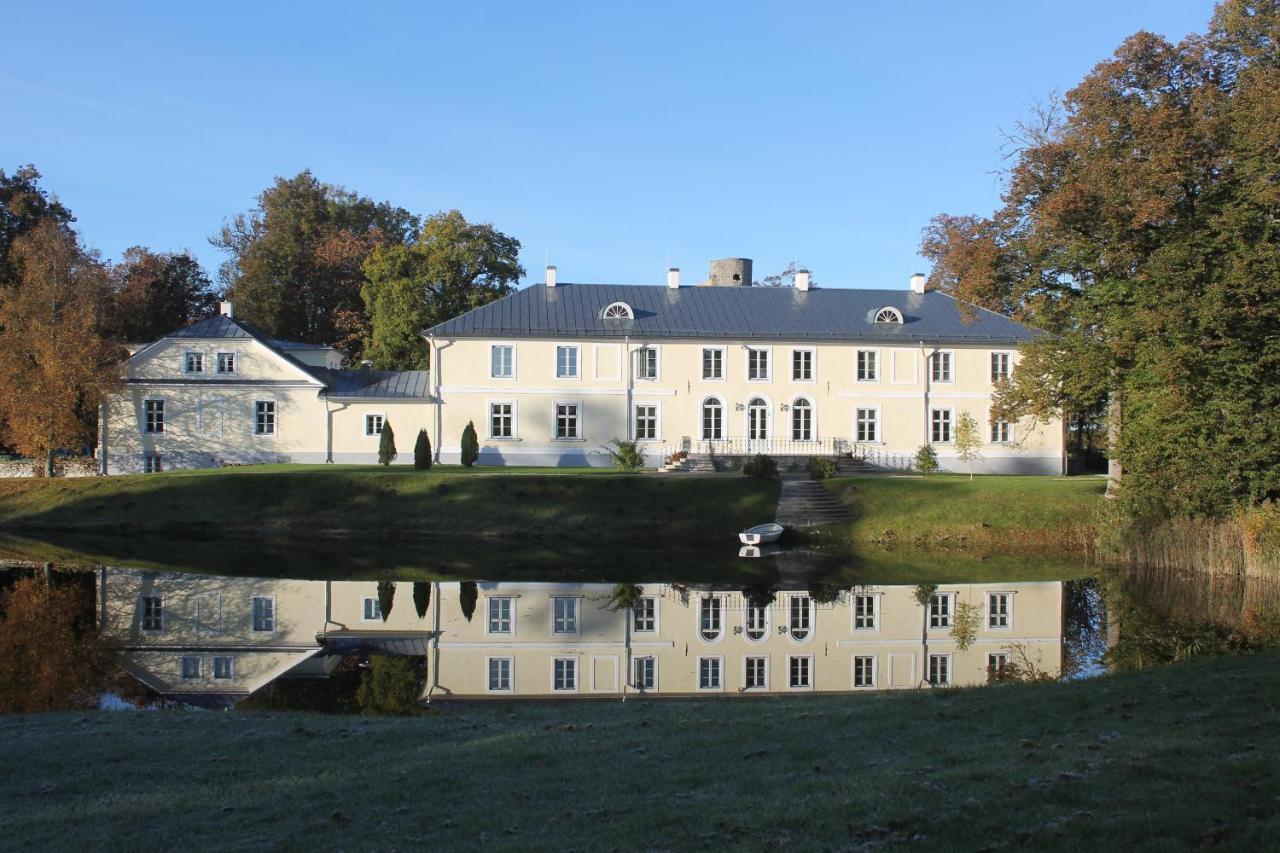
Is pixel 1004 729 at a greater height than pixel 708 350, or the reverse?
pixel 708 350

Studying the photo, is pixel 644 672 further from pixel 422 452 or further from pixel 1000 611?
pixel 422 452

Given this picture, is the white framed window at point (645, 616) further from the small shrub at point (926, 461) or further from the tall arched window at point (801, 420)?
the tall arched window at point (801, 420)

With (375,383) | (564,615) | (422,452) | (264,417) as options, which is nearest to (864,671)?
(564,615)

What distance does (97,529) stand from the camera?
29172 mm

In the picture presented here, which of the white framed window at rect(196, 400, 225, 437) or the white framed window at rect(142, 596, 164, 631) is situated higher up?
the white framed window at rect(196, 400, 225, 437)

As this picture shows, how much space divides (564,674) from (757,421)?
24.5 metres

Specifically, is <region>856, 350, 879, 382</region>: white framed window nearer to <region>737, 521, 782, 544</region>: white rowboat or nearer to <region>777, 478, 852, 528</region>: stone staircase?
<region>777, 478, 852, 528</region>: stone staircase

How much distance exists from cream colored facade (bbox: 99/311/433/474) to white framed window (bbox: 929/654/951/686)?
24907 millimetres

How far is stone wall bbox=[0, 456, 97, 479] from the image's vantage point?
1404 inches

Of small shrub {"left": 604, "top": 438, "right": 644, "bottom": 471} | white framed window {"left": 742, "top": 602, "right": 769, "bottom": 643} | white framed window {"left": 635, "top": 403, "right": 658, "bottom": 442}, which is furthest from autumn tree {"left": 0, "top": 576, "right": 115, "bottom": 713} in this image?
white framed window {"left": 635, "top": 403, "right": 658, "bottom": 442}

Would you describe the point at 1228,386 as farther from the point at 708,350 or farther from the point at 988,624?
the point at 708,350

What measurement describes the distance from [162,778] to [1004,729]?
5954 millimetres

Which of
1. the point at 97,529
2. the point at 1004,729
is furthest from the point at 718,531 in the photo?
the point at 1004,729

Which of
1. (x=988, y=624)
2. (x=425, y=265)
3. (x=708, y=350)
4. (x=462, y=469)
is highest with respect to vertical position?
(x=425, y=265)
